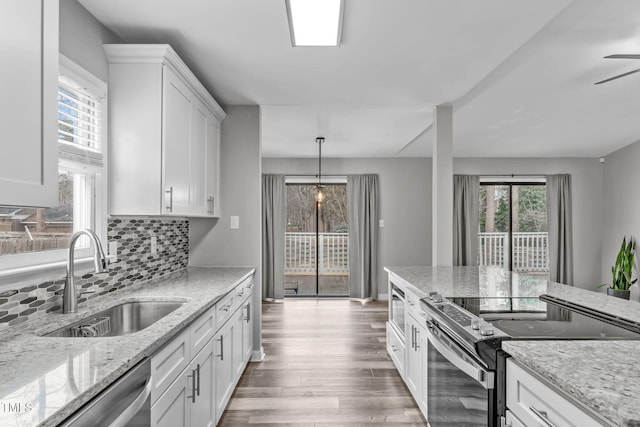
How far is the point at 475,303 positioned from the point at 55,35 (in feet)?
6.82

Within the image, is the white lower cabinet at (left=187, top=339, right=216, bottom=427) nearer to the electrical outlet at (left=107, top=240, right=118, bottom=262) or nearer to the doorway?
the electrical outlet at (left=107, top=240, right=118, bottom=262)

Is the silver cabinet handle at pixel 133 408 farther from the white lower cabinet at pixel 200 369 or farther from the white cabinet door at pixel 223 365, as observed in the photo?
the white cabinet door at pixel 223 365

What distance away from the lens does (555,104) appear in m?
3.97

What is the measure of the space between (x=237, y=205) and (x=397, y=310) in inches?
70.3

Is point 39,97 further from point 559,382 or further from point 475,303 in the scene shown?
point 475,303

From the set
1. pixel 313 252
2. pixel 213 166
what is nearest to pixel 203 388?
pixel 213 166

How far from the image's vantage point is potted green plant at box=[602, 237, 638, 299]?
5594mm

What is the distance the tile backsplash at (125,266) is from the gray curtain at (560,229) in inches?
242

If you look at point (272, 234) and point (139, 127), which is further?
point (272, 234)

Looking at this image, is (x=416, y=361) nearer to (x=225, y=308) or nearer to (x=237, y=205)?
(x=225, y=308)

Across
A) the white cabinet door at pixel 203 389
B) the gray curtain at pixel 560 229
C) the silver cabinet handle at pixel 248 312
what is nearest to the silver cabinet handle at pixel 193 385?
the white cabinet door at pixel 203 389

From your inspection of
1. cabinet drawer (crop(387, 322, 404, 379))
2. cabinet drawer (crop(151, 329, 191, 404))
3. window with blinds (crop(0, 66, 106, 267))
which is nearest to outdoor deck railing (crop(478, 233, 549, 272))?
cabinet drawer (crop(387, 322, 404, 379))

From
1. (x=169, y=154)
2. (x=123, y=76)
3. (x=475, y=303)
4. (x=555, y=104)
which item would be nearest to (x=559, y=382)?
(x=475, y=303)

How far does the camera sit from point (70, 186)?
1975mm
